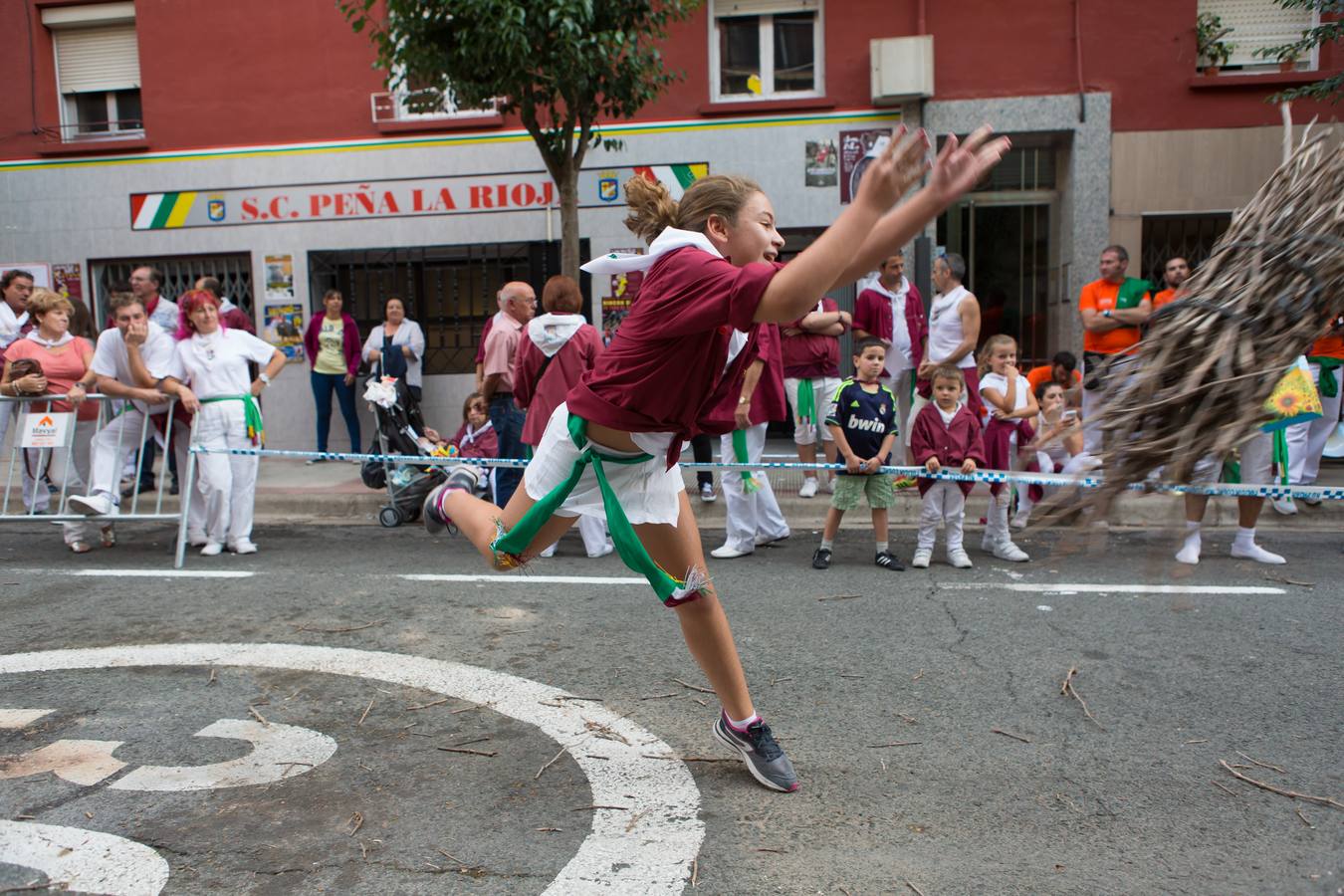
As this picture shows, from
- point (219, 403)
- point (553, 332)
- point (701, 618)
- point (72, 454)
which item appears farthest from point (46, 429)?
point (701, 618)

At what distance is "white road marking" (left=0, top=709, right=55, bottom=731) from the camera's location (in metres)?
3.93

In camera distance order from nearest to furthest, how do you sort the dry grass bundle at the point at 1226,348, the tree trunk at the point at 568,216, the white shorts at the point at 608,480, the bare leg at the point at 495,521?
1. the dry grass bundle at the point at 1226,348
2. the white shorts at the point at 608,480
3. the bare leg at the point at 495,521
4. the tree trunk at the point at 568,216

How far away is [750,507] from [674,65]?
723 centimetres

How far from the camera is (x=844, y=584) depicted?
6.21 metres

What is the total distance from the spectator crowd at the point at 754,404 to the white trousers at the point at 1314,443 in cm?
2

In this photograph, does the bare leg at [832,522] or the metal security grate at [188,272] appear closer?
the bare leg at [832,522]

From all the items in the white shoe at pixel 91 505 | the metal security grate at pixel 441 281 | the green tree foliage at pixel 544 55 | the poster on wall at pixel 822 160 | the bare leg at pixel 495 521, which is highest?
the green tree foliage at pixel 544 55

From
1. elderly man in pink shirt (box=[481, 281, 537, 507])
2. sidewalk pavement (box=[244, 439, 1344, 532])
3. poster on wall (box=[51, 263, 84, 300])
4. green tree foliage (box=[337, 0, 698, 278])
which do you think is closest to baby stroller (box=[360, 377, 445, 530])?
sidewalk pavement (box=[244, 439, 1344, 532])

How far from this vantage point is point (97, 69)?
13.8 meters

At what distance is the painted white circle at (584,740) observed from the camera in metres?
2.88

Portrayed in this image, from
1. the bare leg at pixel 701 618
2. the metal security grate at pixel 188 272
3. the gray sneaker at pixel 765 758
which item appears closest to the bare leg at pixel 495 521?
the bare leg at pixel 701 618

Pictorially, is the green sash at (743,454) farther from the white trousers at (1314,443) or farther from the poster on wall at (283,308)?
the poster on wall at (283,308)

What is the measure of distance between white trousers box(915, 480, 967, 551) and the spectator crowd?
0.04ft

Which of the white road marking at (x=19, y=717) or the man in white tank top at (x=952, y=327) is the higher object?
the man in white tank top at (x=952, y=327)
